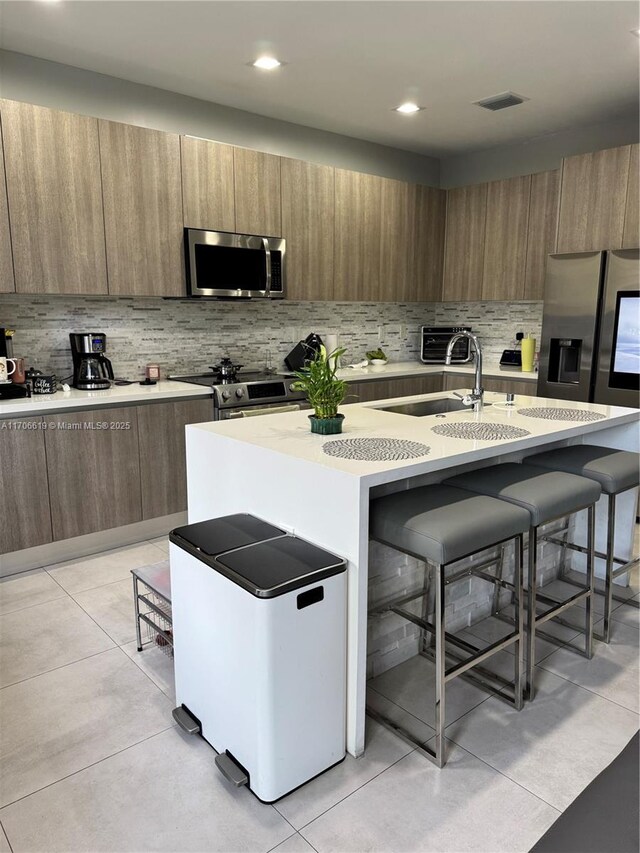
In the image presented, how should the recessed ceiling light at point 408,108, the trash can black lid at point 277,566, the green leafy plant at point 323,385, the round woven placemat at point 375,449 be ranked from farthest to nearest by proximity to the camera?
1. the recessed ceiling light at point 408,108
2. the green leafy plant at point 323,385
3. the round woven placemat at point 375,449
4. the trash can black lid at point 277,566

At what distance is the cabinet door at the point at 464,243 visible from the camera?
5.18 m

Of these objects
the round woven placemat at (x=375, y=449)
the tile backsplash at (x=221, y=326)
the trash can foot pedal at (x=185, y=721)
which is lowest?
the trash can foot pedal at (x=185, y=721)

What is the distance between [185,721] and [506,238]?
441cm

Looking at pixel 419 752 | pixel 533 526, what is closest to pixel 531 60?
pixel 533 526

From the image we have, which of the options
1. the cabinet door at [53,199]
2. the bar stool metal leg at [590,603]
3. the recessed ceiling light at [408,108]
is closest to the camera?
the bar stool metal leg at [590,603]

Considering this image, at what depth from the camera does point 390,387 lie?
484 cm

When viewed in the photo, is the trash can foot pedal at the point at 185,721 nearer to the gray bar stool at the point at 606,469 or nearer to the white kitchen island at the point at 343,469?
the white kitchen island at the point at 343,469

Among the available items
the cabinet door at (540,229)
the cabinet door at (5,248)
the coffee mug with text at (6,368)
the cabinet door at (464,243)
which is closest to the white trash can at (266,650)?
the coffee mug with text at (6,368)

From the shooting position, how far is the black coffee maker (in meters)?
3.56

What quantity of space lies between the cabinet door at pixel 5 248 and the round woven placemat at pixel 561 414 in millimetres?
2688

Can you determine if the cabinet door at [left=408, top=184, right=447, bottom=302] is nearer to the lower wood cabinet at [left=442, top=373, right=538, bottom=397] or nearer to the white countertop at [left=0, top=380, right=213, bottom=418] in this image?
the lower wood cabinet at [left=442, top=373, right=538, bottom=397]

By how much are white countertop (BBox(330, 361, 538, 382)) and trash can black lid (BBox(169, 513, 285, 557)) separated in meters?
2.48

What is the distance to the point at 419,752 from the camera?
190cm

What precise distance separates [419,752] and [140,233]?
3112mm
